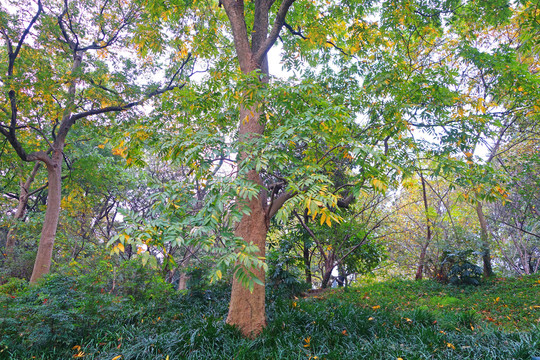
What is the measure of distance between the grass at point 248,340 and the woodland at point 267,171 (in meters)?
0.03

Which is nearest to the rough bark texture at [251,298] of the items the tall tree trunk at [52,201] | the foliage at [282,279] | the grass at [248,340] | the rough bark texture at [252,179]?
the rough bark texture at [252,179]

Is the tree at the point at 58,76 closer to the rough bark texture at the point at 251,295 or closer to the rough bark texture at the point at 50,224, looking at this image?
the rough bark texture at the point at 50,224

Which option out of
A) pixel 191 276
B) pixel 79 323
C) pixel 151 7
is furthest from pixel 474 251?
pixel 151 7

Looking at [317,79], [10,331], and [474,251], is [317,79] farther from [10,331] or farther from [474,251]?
[10,331]

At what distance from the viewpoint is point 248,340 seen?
3.73 m

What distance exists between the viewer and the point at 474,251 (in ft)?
24.5

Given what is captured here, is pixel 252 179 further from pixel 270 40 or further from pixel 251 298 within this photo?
pixel 270 40

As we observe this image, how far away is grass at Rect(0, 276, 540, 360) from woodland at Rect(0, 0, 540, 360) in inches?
1.2

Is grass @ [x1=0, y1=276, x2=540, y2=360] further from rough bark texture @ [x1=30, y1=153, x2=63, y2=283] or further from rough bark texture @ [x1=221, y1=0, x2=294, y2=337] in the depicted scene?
rough bark texture @ [x1=30, y1=153, x2=63, y2=283]

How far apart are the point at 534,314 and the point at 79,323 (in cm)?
710

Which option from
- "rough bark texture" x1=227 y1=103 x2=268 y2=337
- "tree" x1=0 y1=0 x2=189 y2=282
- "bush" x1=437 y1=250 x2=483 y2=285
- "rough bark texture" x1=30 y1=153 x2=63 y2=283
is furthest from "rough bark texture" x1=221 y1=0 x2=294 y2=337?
"bush" x1=437 y1=250 x2=483 y2=285

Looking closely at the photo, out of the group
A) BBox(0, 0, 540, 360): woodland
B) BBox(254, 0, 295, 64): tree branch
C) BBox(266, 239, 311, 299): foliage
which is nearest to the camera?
BBox(0, 0, 540, 360): woodland

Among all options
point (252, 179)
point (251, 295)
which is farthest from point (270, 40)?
point (251, 295)

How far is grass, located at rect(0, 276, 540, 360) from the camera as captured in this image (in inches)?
129
